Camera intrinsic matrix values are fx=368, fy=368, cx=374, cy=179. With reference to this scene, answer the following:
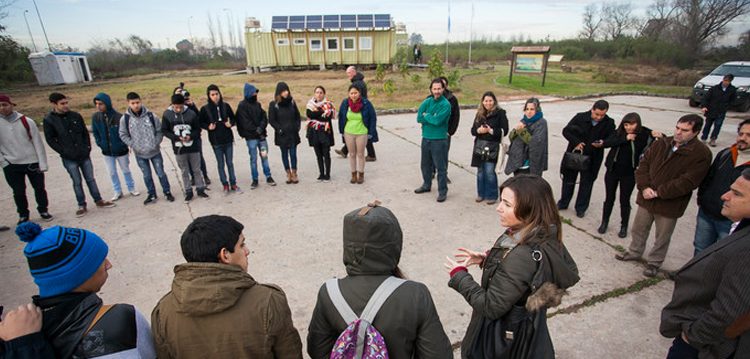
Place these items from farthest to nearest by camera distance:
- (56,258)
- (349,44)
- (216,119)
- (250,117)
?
(349,44) < (250,117) < (216,119) < (56,258)

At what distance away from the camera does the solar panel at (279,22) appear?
2537 cm

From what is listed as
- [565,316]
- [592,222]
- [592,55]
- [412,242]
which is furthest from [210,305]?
[592,55]

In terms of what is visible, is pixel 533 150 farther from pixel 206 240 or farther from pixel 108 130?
pixel 108 130

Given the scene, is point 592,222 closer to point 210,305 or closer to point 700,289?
point 700,289

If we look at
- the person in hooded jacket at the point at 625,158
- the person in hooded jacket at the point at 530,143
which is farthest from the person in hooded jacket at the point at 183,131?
the person in hooded jacket at the point at 625,158

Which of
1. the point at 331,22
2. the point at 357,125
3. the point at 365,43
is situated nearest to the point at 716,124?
the point at 357,125

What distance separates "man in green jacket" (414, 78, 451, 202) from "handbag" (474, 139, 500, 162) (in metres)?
0.49

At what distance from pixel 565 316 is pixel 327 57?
2638 centimetres

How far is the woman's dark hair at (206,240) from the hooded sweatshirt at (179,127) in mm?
4309

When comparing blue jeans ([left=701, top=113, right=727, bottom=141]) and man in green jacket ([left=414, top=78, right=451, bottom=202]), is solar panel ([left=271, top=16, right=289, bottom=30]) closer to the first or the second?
man in green jacket ([left=414, top=78, right=451, bottom=202])

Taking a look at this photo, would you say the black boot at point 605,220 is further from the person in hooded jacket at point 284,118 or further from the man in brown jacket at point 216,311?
the person in hooded jacket at point 284,118

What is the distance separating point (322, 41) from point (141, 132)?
23.2 meters

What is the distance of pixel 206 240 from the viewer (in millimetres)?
1591

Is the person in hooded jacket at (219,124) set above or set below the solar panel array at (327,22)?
below
